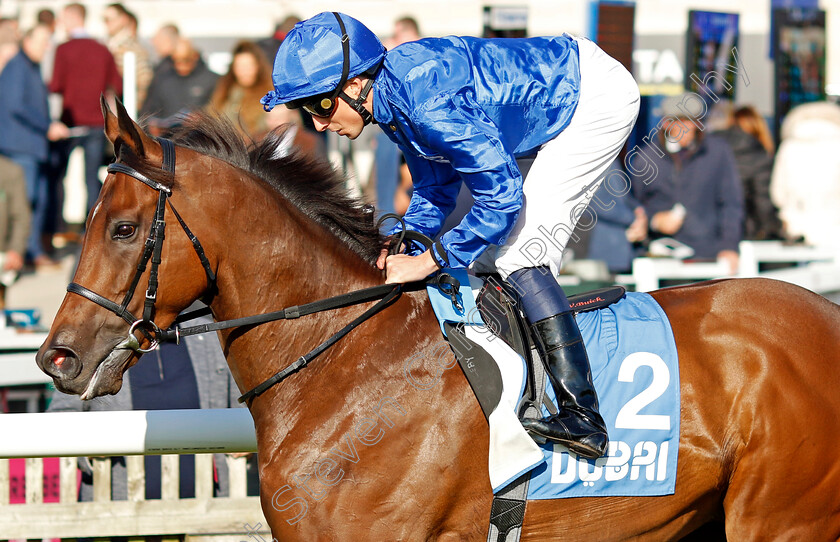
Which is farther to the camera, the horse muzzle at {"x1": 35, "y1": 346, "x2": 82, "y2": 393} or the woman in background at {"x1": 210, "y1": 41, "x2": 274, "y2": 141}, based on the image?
the woman in background at {"x1": 210, "y1": 41, "x2": 274, "y2": 141}

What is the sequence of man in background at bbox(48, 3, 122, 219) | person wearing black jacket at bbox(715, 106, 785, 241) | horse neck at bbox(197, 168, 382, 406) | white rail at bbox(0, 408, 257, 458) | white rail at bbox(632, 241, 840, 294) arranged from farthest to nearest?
1. person wearing black jacket at bbox(715, 106, 785, 241)
2. man in background at bbox(48, 3, 122, 219)
3. white rail at bbox(632, 241, 840, 294)
4. white rail at bbox(0, 408, 257, 458)
5. horse neck at bbox(197, 168, 382, 406)

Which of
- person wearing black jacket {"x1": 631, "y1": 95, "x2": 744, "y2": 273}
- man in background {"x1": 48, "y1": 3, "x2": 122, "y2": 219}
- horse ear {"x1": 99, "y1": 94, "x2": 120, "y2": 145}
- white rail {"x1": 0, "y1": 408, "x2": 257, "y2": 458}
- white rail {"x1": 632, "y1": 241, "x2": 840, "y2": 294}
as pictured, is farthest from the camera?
man in background {"x1": 48, "y1": 3, "x2": 122, "y2": 219}

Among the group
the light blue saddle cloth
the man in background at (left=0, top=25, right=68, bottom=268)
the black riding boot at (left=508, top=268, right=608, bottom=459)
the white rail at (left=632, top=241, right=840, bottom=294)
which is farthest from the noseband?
the man in background at (left=0, top=25, right=68, bottom=268)

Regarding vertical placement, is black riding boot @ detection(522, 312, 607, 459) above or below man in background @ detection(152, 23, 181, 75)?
below

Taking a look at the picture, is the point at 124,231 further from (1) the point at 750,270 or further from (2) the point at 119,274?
(1) the point at 750,270

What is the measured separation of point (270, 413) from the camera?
2.74 meters

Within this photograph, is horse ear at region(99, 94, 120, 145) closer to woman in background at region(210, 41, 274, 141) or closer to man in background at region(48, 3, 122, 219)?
woman in background at region(210, 41, 274, 141)

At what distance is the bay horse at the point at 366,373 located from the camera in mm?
2590

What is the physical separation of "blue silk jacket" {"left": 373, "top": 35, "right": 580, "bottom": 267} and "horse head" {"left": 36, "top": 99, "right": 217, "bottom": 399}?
71cm

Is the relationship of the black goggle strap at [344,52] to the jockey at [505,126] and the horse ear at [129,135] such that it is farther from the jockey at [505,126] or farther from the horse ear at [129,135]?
the horse ear at [129,135]

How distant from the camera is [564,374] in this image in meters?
2.72

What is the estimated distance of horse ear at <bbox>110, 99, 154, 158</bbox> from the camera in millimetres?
2541

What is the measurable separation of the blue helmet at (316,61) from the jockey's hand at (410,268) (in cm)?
56

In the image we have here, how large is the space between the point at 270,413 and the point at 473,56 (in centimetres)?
125
